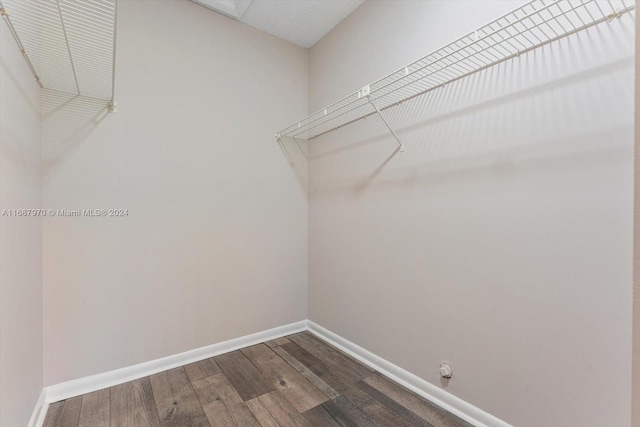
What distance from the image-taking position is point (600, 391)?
1.03 meters

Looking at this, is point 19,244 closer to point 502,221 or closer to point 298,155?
point 298,155

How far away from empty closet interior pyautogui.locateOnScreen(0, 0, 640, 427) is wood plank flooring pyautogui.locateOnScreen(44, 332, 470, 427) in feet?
0.05

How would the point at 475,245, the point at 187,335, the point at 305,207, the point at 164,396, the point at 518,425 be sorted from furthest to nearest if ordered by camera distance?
the point at 305,207 → the point at 187,335 → the point at 164,396 → the point at 475,245 → the point at 518,425

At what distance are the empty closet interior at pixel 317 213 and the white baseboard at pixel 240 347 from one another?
0.04 ft

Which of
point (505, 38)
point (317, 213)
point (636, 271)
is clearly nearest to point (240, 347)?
point (317, 213)

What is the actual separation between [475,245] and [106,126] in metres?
2.17

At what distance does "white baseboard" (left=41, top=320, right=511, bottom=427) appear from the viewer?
140cm

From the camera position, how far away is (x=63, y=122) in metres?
1.59

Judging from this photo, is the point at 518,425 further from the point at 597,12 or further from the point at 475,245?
the point at 597,12

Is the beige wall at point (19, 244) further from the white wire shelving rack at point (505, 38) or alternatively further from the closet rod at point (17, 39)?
the white wire shelving rack at point (505, 38)

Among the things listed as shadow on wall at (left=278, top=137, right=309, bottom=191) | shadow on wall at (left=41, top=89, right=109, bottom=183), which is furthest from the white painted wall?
shadow on wall at (left=41, top=89, right=109, bottom=183)

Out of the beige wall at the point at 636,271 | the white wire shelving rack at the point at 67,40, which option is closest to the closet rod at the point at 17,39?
the white wire shelving rack at the point at 67,40

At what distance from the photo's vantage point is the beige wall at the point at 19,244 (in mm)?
1050

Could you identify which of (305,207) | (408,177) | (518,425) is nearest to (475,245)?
(408,177)
